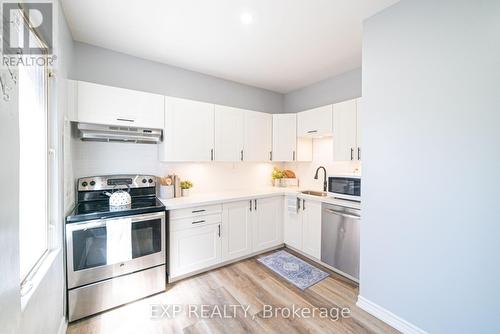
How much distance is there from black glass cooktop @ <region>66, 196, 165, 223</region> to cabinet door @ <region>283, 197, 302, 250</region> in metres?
1.80

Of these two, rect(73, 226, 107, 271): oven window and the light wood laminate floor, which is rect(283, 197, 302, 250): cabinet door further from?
rect(73, 226, 107, 271): oven window

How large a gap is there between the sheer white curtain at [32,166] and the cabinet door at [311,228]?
269 cm

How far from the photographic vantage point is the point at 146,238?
83.4 inches

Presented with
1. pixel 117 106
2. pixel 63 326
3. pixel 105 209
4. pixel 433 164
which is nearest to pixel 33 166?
pixel 105 209

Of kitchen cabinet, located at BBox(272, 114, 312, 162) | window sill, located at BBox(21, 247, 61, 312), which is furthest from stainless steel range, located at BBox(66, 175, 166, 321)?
kitchen cabinet, located at BBox(272, 114, 312, 162)

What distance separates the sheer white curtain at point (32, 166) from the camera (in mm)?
1161

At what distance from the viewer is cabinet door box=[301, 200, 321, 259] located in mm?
2762

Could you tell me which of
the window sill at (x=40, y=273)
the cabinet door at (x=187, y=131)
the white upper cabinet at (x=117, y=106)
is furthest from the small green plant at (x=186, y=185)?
the window sill at (x=40, y=273)

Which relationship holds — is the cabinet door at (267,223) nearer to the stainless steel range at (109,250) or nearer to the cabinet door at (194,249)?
the cabinet door at (194,249)

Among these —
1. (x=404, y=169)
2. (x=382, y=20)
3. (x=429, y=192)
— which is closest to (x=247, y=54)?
(x=382, y=20)

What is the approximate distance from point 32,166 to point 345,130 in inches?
117

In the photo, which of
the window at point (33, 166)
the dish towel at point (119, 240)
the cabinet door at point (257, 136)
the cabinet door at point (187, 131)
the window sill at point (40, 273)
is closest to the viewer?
the window sill at point (40, 273)

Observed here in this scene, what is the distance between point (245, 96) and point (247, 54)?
1.05 meters

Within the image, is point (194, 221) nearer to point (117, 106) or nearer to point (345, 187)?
point (117, 106)
